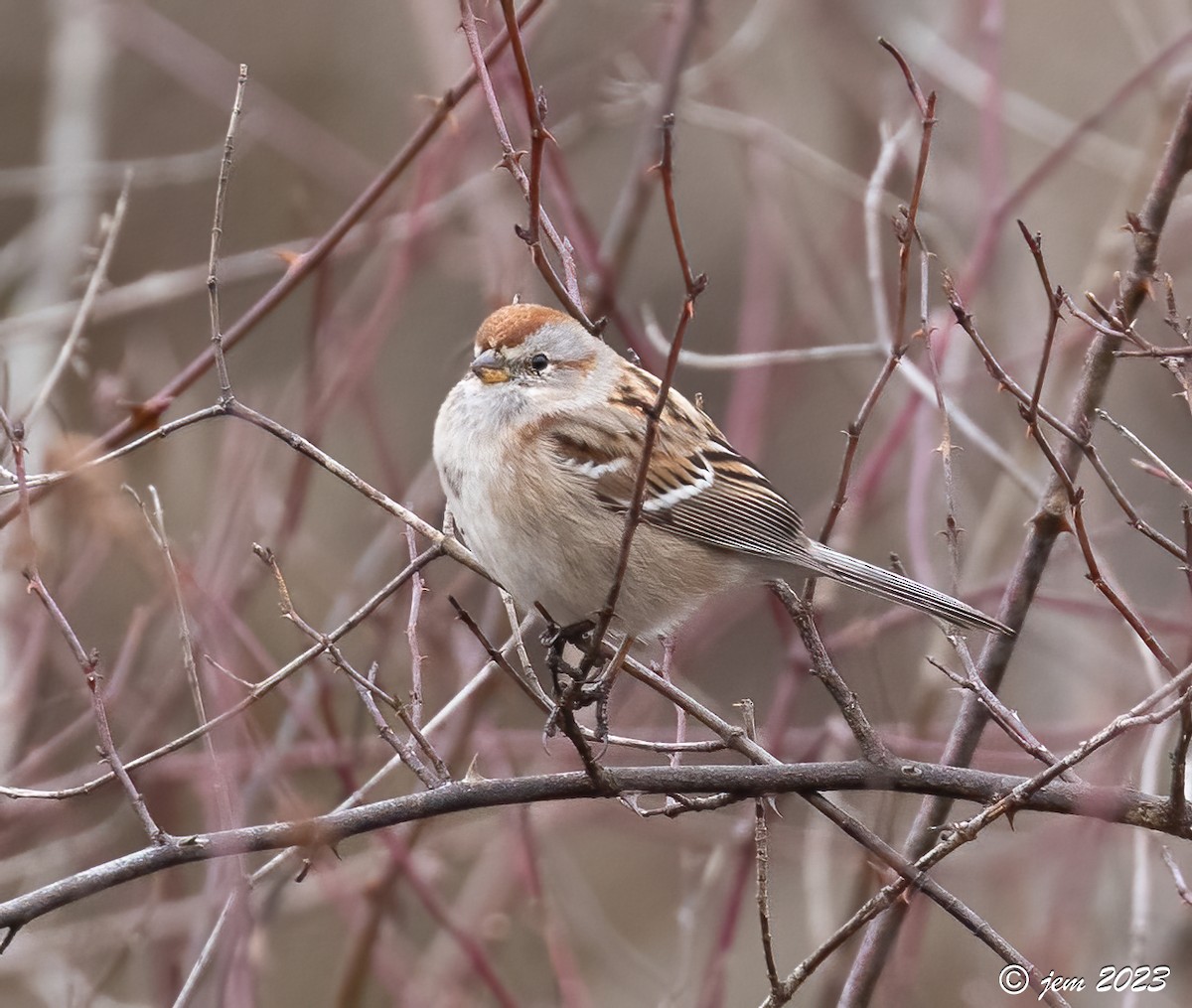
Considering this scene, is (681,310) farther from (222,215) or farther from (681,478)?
(681,478)

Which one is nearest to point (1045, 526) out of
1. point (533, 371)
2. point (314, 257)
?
point (533, 371)

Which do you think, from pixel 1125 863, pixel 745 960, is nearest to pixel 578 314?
pixel 1125 863

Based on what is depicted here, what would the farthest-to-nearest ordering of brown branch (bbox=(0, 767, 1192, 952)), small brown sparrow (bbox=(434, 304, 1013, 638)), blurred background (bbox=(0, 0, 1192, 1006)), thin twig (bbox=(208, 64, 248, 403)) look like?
blurred background (bbox=(0, 0, 1192, 1006))
small brown sparrow (bbox=(434, 304, 1013, 638))
thin twig (bbox=(208, 64, 248, 403))
brown branch (bbox=(0, 767, 1192, 952))

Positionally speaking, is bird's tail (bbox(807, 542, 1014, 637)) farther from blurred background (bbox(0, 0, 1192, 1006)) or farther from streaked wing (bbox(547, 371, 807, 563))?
blurred background (bbox(0, 0, 1192, 1006))

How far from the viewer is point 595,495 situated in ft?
10.9

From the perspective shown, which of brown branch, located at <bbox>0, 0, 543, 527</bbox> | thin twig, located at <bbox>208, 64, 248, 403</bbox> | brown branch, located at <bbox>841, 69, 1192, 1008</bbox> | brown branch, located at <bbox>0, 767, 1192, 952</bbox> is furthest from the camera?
brown branch, located at <bbox>0, 0, 543, 527</bbox>

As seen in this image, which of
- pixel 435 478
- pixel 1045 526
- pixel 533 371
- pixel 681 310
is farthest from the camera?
pixel 435 478

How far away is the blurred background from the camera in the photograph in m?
3.54

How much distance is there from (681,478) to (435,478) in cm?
113

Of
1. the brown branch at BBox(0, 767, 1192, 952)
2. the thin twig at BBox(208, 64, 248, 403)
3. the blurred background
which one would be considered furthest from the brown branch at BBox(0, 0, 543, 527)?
the brown branch at BBox(0, 767, 1192, 952)

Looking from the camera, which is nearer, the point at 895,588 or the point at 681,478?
the point at 895,588

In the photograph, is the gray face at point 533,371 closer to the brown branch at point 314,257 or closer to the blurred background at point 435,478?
the blurred background at point 435,478

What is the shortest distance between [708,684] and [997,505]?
13.0 feet

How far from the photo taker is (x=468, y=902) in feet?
15.7
